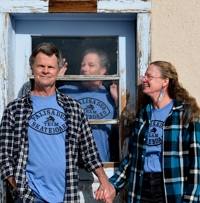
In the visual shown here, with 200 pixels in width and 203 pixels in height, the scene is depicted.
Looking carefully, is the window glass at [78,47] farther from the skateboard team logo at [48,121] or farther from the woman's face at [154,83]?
the skateboard team logo at [48,121]

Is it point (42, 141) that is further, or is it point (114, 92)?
point (114, 92)

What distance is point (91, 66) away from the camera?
345 centimetres

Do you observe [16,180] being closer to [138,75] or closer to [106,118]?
[106,118]

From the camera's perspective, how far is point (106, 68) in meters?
3.45

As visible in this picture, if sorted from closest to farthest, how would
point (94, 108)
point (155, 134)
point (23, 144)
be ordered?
point (23, 144)
point (155, 134)
point (94, 108)

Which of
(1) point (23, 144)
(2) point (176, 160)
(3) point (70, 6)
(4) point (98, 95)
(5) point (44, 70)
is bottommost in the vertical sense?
(2) point (176, 160)

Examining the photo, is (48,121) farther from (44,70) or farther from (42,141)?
(44,70)

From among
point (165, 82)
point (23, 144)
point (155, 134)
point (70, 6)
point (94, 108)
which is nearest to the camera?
point (23, 144)

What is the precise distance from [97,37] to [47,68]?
75cm

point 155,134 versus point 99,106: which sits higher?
point 99,106

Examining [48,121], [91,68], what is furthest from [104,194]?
[91,68]

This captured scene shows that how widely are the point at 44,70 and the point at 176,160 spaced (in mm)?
1026

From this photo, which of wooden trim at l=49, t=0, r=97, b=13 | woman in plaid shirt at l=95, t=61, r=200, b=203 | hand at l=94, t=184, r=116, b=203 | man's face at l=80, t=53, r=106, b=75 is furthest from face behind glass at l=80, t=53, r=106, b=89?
hand at l=94, t=184, r=116, b=203

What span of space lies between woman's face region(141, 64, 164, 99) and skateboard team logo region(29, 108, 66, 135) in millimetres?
609
